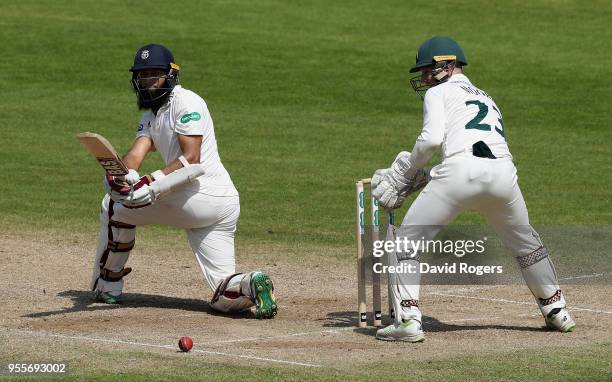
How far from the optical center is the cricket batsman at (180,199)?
996 centimetres

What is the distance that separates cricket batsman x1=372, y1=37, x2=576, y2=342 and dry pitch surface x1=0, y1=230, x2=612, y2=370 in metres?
0.34

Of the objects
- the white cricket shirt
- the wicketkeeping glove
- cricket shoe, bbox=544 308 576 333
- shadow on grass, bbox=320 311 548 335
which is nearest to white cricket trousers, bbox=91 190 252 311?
the white cricket shirt

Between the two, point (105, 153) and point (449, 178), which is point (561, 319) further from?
point (105, 153)

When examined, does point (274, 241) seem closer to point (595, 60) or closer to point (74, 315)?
point (74, 315)

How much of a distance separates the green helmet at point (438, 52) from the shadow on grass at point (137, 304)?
2.47 meters

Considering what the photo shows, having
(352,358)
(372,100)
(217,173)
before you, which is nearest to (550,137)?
(372,100)

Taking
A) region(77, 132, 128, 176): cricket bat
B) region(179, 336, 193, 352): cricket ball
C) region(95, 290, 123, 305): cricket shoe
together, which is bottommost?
region(179, 336, 193, 352): cricket ball

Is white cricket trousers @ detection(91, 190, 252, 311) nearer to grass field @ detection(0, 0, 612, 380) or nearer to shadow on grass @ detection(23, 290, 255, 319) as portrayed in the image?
shadow on grass @ detection(23, 290, 255, 319)

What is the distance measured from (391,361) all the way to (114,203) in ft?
10.2

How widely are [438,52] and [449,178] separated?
100 cm

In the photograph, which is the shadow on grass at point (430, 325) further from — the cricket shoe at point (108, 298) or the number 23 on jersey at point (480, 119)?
the cricket shoe at point (108, 298)

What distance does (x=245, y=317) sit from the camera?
33.4ft

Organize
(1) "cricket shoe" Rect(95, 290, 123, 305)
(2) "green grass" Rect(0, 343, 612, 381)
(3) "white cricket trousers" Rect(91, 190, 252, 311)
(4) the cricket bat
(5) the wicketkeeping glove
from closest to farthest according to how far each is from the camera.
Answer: (2) "green grass" Rect(0, 343, 612, 381) < (5) the wicketkeeping glove < (4) the cricket bat < (3) "white cricket trousers" Rect(91, 190, 252, 311) < (1) "cricket shoe" Rect(95, 290, 123, 305)

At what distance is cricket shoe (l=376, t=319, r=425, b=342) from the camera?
29.2 ft
